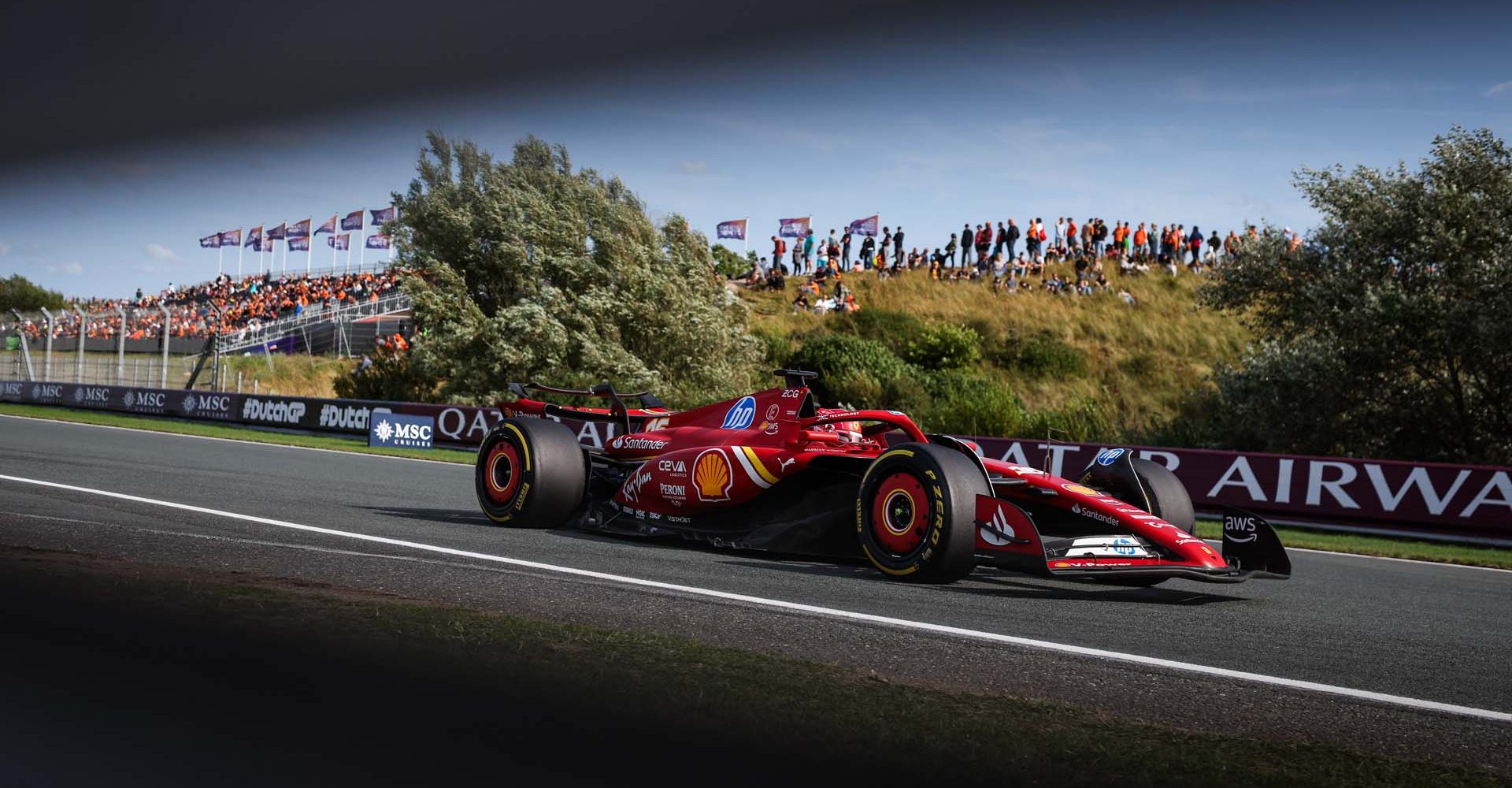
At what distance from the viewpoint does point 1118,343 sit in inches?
1558

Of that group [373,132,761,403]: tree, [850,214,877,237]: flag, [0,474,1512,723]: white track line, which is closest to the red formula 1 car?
[0,474,1512,723]: white track line

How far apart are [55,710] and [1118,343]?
39.0m

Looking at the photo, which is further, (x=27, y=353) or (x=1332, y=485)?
(x=27, y=353)

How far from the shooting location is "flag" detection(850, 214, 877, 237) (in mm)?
45844

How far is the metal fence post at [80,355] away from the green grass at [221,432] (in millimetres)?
1322

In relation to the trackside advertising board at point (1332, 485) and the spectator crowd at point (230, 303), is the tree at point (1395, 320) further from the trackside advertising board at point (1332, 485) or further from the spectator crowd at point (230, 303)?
the spectator crowd at point (230, 303)

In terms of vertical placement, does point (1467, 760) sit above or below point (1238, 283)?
below

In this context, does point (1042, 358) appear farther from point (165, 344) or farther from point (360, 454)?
point (165, 344)

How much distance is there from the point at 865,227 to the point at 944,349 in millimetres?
9240

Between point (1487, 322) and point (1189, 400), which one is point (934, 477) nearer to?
point (1487, 322)

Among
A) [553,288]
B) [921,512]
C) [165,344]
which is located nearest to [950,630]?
[921,512]

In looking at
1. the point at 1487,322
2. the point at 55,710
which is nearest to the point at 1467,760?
the point at 55,710

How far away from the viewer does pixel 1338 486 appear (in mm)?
14609

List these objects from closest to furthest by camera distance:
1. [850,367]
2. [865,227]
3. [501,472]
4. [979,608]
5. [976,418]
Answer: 1. [979,608]
2. [501,472]
3. [976,418]
4. [850,367]
5. [865,227]
